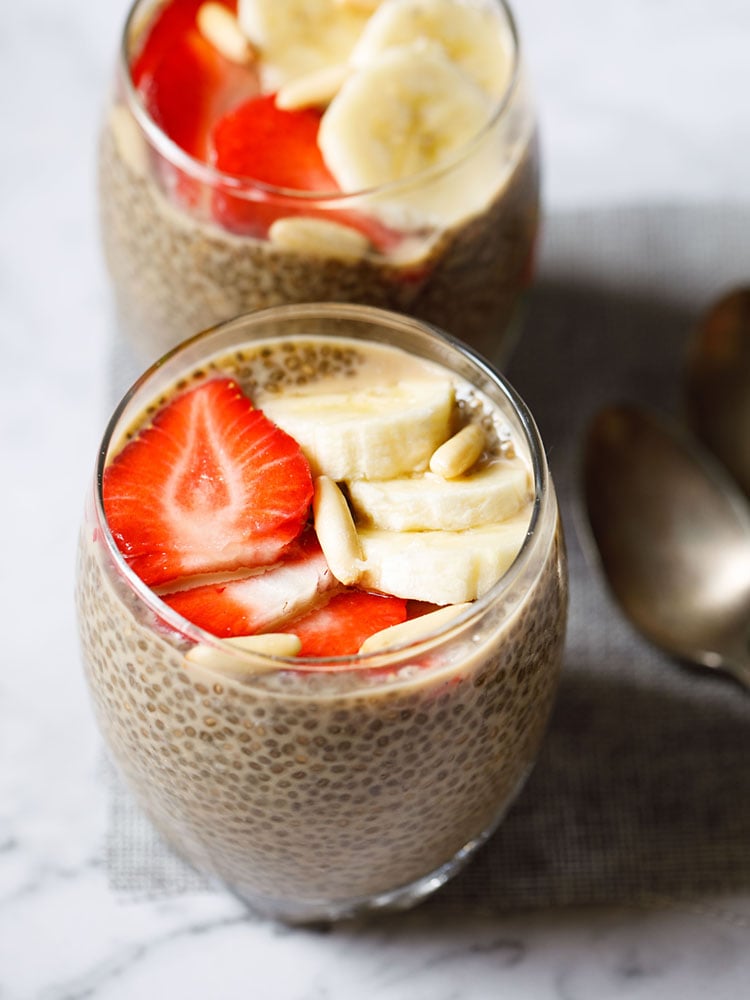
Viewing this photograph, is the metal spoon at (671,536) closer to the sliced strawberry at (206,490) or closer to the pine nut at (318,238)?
the pine nut at (318,238)

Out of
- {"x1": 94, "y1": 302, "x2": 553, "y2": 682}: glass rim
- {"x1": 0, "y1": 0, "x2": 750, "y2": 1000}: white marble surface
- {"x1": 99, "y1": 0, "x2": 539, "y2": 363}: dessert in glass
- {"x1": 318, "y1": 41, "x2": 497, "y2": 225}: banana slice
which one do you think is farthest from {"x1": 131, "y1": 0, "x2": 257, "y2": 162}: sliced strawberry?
{"x1": 0, "y1": 0, "x2": 750, "y2": 1000}: white marble surface

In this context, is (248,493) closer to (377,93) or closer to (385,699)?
(385,699)

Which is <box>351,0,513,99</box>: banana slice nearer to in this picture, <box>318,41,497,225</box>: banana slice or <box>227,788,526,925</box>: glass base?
<box>318,41,497,225</box>: banana slice

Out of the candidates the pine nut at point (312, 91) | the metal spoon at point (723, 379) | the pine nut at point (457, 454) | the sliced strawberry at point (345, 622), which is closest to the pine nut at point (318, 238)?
the pine nut at point (312, 91)

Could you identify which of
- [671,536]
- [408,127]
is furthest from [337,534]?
[671,536]

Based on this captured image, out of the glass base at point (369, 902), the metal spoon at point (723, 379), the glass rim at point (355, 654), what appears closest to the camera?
the glass rim at point (355, 654)

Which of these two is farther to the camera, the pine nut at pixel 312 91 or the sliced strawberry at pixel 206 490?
the pine nut at pixel 312 91

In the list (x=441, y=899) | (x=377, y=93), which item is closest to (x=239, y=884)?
(x=441, y=899)

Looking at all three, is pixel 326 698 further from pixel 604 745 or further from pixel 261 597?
pixel 604 745
